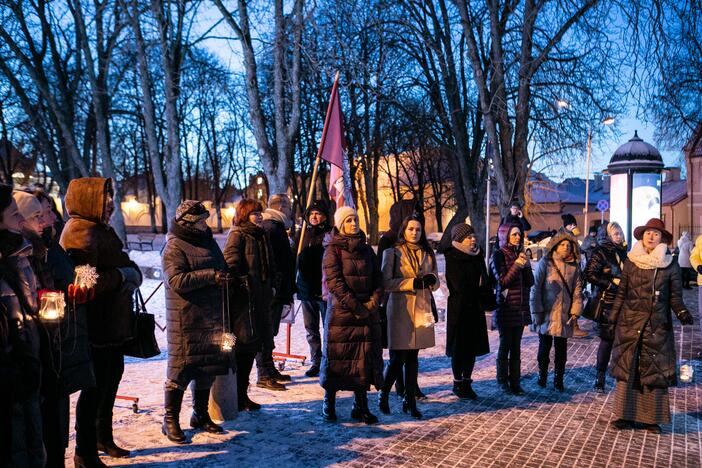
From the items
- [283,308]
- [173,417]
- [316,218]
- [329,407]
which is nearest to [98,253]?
[173,417]

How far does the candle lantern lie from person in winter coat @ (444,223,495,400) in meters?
3.99

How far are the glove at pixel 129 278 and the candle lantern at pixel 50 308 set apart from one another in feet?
3.36

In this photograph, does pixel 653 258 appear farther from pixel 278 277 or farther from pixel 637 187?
pixel 637 187

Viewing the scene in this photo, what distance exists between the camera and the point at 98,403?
180 inches

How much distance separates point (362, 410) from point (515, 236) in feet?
8.64

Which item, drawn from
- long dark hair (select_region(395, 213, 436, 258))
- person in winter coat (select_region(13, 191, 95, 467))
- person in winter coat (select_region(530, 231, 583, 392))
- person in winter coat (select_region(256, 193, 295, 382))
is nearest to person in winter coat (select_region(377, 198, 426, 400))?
long dark hair (select_region(395, 213, 436, 258))

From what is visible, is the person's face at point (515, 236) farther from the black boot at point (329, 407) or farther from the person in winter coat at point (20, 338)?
the person in winter coat at point (20, 338)

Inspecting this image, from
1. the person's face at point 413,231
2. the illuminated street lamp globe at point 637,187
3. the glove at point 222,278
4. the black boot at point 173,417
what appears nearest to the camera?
the glove at point 222,278

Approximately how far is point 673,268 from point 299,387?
4077 millimetres

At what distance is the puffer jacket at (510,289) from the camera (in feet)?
22.1

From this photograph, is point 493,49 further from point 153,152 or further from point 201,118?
point 201,118

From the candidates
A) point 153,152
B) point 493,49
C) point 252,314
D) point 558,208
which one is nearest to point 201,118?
point 153,152

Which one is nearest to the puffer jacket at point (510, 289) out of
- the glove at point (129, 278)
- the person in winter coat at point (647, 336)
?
the person in winter coat at point (647, 336)

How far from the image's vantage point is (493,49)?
14.2 m
